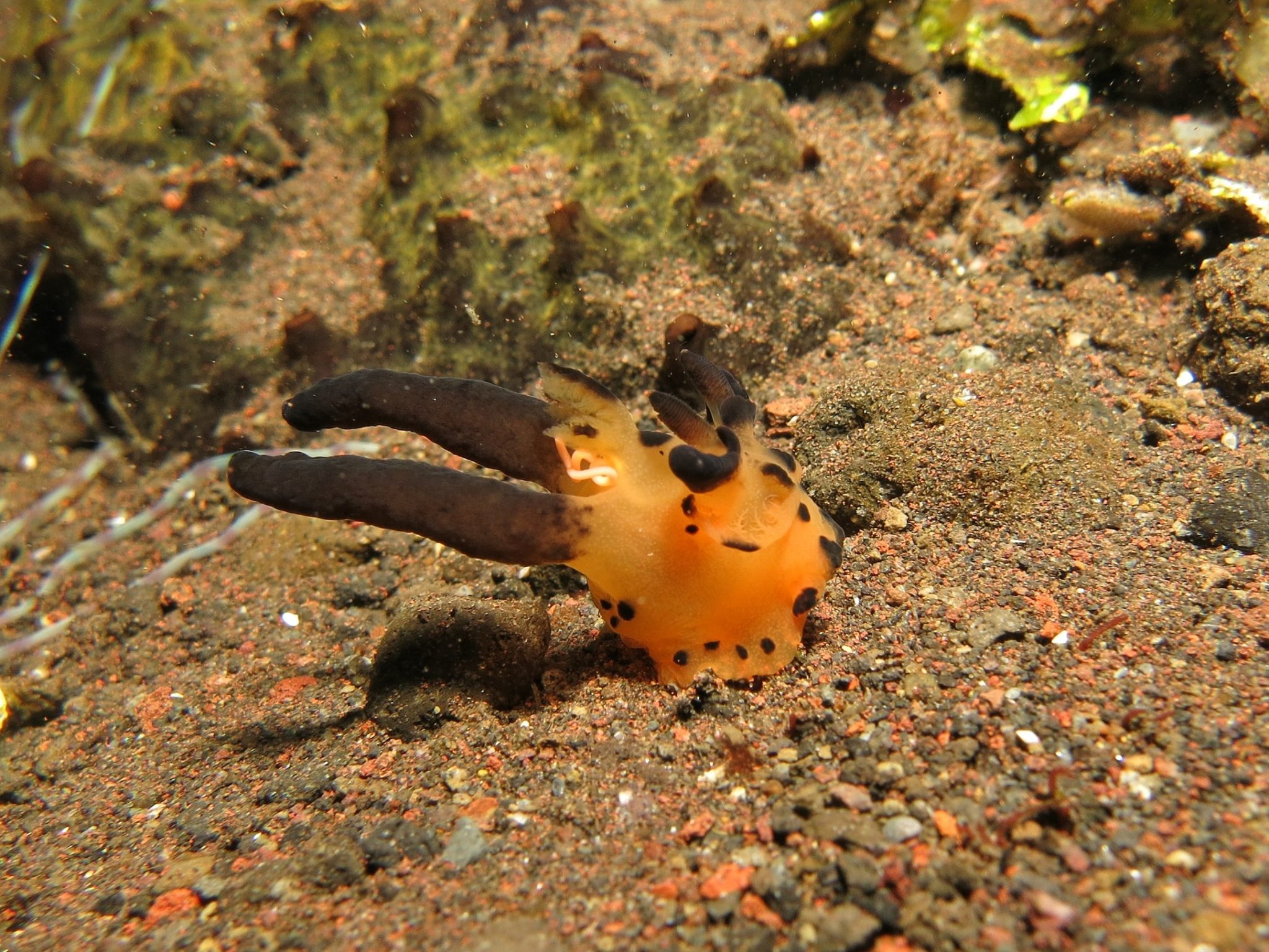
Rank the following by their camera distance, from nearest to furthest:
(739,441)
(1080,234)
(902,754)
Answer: (902,754) → (739,441) → (1080,234)

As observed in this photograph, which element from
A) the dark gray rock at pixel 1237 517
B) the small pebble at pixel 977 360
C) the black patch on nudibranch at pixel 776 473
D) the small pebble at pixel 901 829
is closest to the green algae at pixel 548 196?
the small pebble at pixel 977 360

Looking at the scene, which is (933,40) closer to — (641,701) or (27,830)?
(641,701)

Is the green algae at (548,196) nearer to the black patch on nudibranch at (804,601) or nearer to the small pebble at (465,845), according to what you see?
the black patch on nudibranch at (804,601)

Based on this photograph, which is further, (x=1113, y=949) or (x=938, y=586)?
(x=938, y=586)

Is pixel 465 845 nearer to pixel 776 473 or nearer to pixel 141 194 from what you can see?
pixel 776 473

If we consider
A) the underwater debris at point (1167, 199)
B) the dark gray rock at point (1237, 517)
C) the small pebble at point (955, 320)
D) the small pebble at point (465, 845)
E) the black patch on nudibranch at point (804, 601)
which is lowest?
the small pebble at point (465, 845)

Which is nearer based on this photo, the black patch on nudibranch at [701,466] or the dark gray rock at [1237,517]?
the black patch on nudibranch at [701,466]

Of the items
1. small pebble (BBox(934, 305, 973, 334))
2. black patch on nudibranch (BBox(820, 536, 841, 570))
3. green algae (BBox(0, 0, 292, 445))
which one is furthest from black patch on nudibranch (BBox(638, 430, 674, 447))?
green algae (BBox(0, 0, 292, 445))

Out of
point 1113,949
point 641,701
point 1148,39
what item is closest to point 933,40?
point 1148,39
